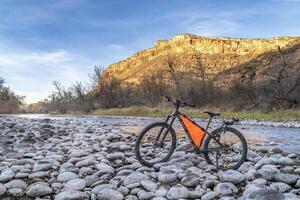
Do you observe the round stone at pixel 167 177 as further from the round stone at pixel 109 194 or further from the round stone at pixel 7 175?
the round stone at pixel 7 175

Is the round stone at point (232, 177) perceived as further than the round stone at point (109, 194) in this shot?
Yes

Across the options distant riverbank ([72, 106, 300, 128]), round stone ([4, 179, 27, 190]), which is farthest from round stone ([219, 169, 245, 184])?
distant riverbank ([72, 106, 300, 128])

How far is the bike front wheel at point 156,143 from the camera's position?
5.83 metres

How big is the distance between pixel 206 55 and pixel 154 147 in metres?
86.6

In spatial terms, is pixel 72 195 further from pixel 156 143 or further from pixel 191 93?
pixel 191 93

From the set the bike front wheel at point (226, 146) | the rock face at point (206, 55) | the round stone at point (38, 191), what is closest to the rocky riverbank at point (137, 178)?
the round stone at point (38, 191)

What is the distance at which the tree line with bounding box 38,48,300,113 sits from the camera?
2658cm

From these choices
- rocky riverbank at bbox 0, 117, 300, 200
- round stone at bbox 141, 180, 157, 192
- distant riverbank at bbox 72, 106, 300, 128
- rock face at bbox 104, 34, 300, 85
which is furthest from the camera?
rock face at bbox 104, 34, 300, 85

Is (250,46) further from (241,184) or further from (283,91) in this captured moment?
(241,184)

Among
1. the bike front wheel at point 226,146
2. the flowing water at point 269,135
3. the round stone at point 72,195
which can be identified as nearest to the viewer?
the round stone at point 72,195

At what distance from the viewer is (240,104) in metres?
27.6

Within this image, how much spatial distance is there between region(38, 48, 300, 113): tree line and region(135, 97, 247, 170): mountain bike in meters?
20.1

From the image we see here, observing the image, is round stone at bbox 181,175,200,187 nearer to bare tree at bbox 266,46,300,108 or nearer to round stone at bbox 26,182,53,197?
round stone at bbox 26,182,53,197

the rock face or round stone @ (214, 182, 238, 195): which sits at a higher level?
the rock face
